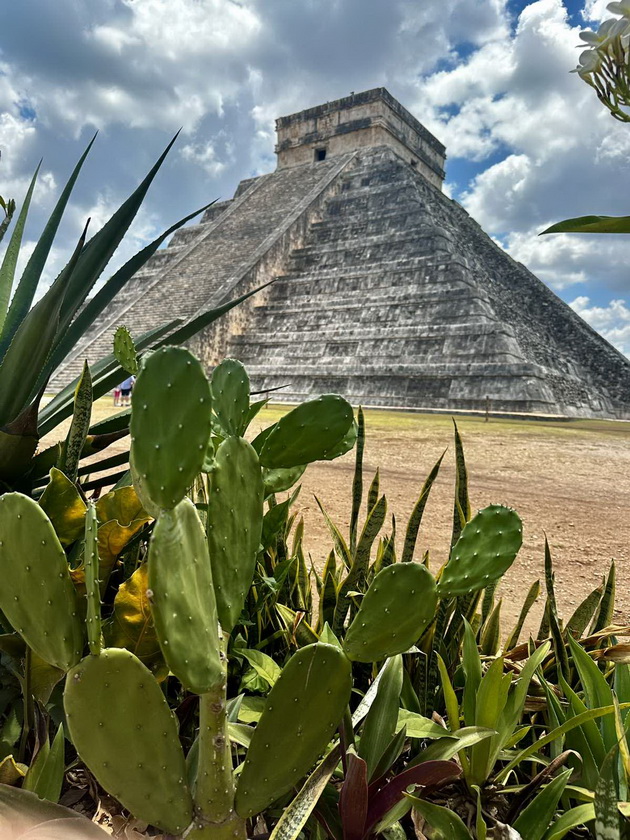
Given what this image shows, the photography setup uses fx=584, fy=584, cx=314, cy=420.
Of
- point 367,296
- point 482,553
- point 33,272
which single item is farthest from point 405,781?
point 367,296

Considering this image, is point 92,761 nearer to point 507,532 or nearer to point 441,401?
point 507,532

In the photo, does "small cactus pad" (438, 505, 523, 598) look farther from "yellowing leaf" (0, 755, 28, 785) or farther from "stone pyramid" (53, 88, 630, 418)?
"stone pyramid" (53, 88, 630, 418)

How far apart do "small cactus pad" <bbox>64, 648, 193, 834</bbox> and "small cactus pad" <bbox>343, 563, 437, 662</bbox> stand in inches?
8.8

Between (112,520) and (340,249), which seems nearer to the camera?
(112,520)

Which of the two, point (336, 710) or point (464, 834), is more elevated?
point (336, 710)

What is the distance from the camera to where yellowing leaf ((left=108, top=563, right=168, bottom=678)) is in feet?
2.62

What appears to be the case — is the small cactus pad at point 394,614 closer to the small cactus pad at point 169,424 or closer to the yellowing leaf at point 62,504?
the small cactus pad at point 169,424

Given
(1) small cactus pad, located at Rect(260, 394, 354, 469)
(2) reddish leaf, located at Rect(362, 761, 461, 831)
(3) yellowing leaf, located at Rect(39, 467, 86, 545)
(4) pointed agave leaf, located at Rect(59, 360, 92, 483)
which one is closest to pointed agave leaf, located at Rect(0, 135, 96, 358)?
(4) pointed agave leaf, located at Rect(59, 360, 92, 483)

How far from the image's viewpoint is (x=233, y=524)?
2.27 feet

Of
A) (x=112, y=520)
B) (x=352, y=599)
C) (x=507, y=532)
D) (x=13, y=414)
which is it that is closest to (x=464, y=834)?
(x=507, y=532)

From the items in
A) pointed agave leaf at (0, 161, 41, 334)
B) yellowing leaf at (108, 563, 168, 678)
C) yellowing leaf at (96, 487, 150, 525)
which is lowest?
yellowing leaf at (108, 563, 168, 678)

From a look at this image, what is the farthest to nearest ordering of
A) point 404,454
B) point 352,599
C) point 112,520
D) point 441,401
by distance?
point 441,401
point 404,454
point 352,599
point 112,520

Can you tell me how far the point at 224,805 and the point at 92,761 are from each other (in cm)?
15

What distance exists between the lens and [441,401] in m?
11.5
